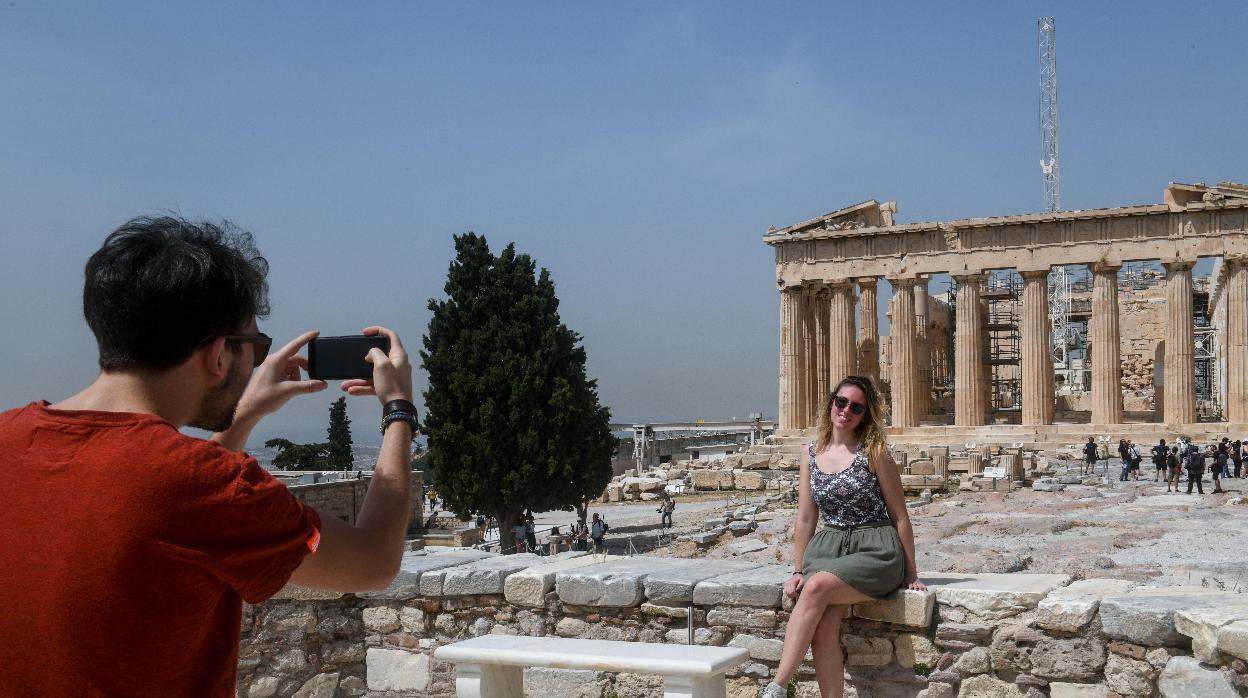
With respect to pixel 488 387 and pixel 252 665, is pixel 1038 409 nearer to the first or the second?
pixel 488 387

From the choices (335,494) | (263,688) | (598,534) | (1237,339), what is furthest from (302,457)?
(263,688)

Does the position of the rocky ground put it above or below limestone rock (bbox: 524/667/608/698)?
below

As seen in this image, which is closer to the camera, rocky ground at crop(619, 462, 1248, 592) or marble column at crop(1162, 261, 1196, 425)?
rocky ground at crop(619, 462, 1248, 592)

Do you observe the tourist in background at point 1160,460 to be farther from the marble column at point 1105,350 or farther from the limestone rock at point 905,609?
the limestone rock at point 905,609

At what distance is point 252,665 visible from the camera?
6.87 m

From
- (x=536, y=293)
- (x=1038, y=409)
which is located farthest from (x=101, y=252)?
(x=1038, y=409)

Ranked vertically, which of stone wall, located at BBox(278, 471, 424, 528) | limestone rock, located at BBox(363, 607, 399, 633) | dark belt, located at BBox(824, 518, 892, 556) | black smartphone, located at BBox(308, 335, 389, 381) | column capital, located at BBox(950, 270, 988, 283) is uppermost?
column capital, located at BBox(950, 270, 988, 283)

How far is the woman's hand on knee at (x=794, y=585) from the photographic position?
570 cm

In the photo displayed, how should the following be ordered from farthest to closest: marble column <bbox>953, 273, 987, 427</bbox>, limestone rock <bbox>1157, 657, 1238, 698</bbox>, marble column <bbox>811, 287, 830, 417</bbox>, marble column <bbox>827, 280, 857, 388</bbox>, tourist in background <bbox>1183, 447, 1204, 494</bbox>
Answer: marble column <bbox>811, 287, 830, 417</bbox>
marble column <bbox>827, 280, 857, 388</bbox>
marble column <bbox>953, 273, 987, 427</bbox>
tourist in background <bbox>1183, 447, 1204, 494</bbox>
limestone rock <bbox>1157, 657, 1238, 698</bbox>

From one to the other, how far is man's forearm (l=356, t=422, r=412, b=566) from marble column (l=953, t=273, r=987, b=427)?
3926cm

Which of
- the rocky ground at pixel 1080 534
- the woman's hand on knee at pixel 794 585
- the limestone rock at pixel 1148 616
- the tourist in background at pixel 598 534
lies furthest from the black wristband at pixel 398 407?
the tourist in background at pixel 598 534

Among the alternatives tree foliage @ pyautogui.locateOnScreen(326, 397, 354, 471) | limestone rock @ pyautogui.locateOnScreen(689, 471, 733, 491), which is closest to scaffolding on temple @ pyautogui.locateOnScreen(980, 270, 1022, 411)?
limestone rock @ pyautogui.locateOnScreen(689, 471, 733, 491)

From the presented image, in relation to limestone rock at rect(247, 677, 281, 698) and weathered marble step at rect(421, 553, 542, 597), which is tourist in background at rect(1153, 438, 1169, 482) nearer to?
weathered marble step at rect(421, 553, 542, 597)

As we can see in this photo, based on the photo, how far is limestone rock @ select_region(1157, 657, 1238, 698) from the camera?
4918 mm
